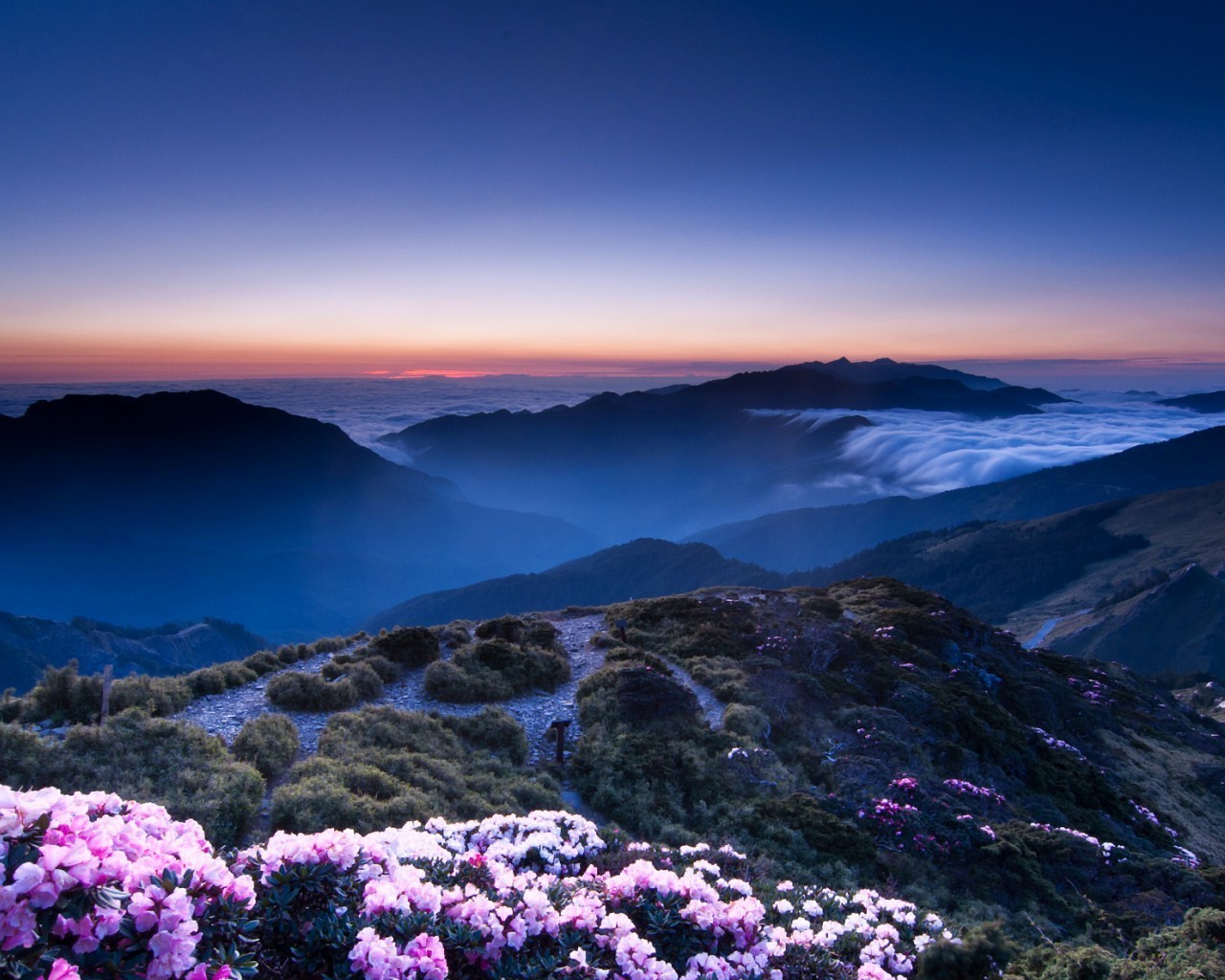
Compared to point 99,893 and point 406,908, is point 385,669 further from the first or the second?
point 99,893

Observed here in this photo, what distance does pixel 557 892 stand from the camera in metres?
4.50

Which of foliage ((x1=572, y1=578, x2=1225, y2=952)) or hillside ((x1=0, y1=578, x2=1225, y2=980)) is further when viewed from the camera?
foliage ((x1=572, y1=578, x2=1225, y2=952))

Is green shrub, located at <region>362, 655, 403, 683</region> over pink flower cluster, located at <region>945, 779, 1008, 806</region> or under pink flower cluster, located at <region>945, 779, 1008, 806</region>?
over

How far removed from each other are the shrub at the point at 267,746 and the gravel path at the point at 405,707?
60 centimetres

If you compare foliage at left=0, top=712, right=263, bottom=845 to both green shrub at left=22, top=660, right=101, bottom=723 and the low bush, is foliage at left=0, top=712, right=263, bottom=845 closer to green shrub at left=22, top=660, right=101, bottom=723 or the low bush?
green shrub at left=22, top=660, right=101, bottom=723

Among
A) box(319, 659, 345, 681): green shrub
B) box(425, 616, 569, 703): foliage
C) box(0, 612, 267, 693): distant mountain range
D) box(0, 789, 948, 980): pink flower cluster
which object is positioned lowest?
box(0, 612, 267, 693): distant mountain range

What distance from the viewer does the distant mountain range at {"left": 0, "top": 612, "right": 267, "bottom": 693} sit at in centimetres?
9246

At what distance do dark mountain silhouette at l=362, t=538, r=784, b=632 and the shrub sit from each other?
11718 cm

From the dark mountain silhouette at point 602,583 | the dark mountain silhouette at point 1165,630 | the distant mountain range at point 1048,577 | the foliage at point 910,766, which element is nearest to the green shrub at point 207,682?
the foliage at point 910,766

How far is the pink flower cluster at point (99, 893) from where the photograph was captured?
2580 millimetres

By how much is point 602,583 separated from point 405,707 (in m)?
130

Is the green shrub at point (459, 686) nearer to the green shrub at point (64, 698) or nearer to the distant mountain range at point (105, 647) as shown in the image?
the green shrub at point (64, 698)

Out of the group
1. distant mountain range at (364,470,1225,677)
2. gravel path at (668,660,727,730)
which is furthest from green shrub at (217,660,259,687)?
distant mountain range at (364,470,1225,677)

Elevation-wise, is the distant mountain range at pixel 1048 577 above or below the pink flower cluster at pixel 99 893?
below
